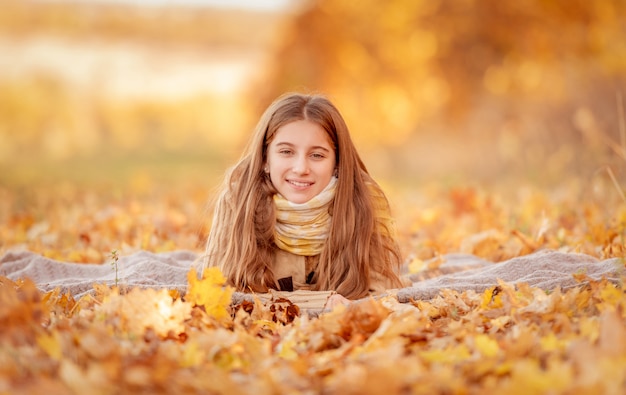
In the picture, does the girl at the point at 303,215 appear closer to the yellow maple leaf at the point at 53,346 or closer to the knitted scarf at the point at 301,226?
the knitted scarf at the point at 301,226

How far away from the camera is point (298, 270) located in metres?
3.43

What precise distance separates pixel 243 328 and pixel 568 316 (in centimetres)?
104

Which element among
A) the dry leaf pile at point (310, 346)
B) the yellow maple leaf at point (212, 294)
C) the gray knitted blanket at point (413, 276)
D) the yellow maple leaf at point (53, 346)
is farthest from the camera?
the gray knitted blanket at point (413, 276)

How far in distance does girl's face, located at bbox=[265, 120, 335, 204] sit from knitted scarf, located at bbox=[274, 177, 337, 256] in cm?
4

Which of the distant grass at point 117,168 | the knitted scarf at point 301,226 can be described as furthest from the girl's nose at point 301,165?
the distant grass at point 117,168

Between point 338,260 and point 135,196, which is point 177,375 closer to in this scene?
point 338,260

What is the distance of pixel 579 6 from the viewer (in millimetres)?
11258

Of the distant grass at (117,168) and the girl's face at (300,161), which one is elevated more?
the distant grass at (117,168)

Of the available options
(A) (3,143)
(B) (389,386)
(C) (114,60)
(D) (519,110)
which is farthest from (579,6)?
(B) (389,386)

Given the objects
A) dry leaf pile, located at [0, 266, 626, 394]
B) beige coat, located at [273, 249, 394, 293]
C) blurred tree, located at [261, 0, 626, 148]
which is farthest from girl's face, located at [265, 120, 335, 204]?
blurred tree, located at [261, 0, 626, 148]

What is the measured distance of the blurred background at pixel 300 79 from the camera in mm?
10180

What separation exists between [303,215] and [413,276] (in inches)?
32.7

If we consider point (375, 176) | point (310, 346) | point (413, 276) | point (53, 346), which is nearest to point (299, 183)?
point (413, 276)

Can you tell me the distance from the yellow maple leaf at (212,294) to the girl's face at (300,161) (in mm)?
968
